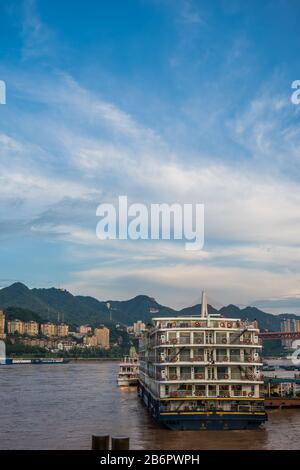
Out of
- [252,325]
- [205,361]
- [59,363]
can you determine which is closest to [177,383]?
[205,361]

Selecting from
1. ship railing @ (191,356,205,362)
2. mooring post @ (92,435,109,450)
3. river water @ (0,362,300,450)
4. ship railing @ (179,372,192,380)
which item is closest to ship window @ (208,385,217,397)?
ship railing @ (179,372,192,380)

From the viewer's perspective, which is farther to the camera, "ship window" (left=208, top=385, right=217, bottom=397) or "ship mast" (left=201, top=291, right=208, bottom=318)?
"ship mast" (left=201, top=291, right=208, bottom=318)

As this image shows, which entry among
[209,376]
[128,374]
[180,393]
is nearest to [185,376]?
[180,393]

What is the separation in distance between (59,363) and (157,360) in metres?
153

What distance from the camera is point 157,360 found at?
107ft

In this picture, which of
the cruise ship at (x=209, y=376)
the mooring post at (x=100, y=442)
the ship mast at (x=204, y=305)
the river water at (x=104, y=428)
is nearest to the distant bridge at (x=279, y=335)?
the river water at (x=104, y=428)

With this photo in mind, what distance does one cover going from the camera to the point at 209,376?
29812 millimetres

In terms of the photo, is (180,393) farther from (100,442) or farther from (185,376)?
(100,442)

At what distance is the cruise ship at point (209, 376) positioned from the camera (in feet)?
93.2

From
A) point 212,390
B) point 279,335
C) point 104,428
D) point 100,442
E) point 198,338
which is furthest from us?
point 279,335

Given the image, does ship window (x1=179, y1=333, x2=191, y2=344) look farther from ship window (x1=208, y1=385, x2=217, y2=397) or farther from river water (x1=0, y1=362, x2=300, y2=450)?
river water (x1=0, y1=362, x2=300, y2=450)

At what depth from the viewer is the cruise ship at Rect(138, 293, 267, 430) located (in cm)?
2841

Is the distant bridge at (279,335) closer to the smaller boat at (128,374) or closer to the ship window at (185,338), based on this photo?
the smaller boat at (128,374)
